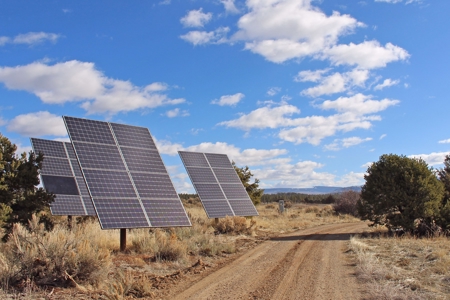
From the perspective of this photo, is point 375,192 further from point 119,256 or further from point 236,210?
point 119,256

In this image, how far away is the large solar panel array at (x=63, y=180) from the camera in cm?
2102

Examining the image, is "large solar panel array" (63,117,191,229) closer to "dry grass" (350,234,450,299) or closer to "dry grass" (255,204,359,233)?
"dry grass" (350,234,450,299)

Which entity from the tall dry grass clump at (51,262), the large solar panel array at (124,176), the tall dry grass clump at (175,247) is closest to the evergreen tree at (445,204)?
the tall dry grass clump at (175,247)

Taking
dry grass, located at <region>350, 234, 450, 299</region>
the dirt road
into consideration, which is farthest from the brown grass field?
the dirt road

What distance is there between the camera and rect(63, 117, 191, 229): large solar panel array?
13.6m

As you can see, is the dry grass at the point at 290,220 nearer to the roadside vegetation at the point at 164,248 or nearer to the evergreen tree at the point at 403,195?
the roadside vegetation at the point at 164,248

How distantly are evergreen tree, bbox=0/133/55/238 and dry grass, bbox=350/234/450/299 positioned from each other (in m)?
11.7

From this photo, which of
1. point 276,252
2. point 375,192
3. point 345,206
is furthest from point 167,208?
point 345,206

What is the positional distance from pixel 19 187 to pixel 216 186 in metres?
13.6

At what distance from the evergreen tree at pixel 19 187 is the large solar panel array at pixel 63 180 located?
18.1ft

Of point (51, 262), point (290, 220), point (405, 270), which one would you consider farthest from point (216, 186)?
point (51, 262)

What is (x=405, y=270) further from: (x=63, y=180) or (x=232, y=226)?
(x=63, y=180)

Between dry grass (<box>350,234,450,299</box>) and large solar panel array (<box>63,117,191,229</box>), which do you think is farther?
large solar panel array (<box>63,117,191,229</box>)

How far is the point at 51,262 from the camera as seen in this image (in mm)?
8828
